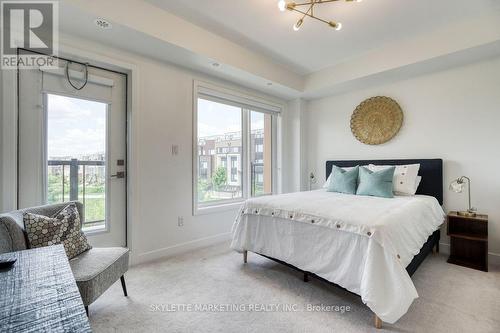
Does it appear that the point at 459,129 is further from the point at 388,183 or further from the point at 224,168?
the point at 224,168


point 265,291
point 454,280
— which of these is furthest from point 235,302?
point 454,280

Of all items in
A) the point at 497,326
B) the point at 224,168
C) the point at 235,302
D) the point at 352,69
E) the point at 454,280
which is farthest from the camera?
the point at 224,168

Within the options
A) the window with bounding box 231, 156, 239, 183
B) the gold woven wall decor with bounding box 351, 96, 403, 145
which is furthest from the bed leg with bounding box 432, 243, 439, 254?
the window with bounding box 231, 156, 239, 183

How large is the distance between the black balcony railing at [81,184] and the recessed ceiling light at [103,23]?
1.32m

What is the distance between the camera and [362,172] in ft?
10.3

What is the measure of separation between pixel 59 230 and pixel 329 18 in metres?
3.05

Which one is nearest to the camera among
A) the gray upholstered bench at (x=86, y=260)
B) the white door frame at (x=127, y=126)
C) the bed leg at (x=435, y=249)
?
the gray upholstered bench at (x=86, y=260)

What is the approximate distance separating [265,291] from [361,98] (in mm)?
3269

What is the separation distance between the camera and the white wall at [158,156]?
8.71 feet

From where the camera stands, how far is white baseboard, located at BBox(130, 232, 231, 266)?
2691mm

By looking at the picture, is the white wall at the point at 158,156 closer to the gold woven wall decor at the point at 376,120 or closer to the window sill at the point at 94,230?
the window sill at the point at 94,230

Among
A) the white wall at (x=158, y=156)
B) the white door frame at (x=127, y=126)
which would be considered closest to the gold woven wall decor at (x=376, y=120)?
the white wall at (x=158, y=156)

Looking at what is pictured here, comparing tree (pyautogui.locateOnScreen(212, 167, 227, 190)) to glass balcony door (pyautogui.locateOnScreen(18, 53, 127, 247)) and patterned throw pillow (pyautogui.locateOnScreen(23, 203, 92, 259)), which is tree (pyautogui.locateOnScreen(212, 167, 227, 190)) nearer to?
glass balcony door (pyautogui.locateOnScreen(18, 53, 127, 247))

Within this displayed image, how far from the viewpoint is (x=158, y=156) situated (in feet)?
9.37
